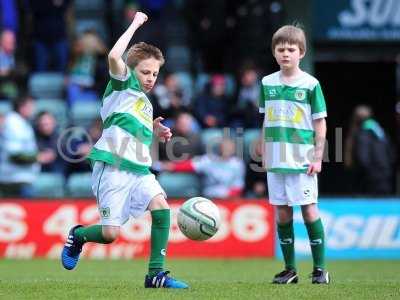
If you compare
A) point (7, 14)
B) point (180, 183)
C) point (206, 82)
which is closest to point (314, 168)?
point (180, 183)

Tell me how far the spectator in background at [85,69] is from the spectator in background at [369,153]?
168 inches

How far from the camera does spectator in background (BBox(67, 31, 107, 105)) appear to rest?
17.3 metres

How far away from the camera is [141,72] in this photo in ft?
27.1

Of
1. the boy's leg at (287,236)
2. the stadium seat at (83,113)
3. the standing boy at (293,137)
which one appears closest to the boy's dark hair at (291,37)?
the standing boy at (293,137)

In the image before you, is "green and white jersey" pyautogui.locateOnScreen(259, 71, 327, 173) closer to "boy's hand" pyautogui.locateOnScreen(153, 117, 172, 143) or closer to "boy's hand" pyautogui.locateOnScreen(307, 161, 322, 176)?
"boy's hand" pyautogui.locateOnScreen(307, 161, 322, 176)

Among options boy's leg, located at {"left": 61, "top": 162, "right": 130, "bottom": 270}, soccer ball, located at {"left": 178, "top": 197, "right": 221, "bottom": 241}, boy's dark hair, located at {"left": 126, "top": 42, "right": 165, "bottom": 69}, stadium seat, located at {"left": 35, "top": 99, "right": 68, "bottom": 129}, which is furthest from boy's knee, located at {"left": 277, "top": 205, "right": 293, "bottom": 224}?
stadium seat, located at {"left": 35, "top": 99, "right": 68, "bottom": 129}

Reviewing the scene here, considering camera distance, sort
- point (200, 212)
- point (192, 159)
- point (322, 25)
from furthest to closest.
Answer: point (322, 25)
point (192, 159)
point (200, 212)

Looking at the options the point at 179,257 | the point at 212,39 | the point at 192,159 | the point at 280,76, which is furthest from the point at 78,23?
the point at 280,76

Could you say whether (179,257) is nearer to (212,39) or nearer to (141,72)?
(212,39)

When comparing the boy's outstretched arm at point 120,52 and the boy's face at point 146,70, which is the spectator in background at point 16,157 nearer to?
the boy's face at point 146,70

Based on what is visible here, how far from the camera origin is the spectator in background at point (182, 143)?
50.9 feet

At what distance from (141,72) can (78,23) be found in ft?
36.3

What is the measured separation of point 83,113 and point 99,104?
0.43m

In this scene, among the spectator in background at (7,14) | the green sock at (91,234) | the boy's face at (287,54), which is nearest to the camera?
the green sock at (91,234)
